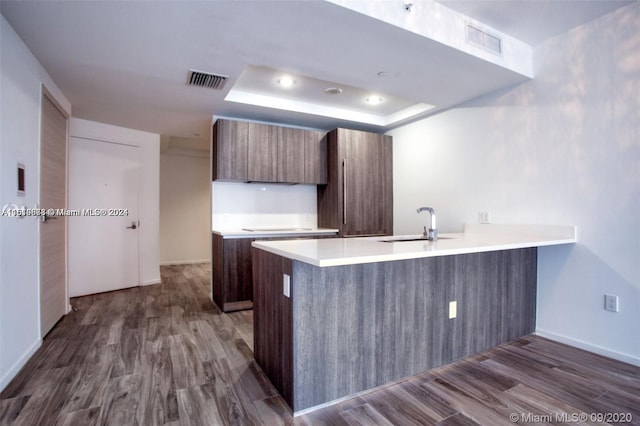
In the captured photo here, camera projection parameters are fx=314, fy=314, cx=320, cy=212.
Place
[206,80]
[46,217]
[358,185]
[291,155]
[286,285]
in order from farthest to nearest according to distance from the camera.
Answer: [358,185] → [291,155] → [206,80] → [46,217] → [286,285]

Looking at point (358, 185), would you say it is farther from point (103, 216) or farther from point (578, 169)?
point (103, 216)

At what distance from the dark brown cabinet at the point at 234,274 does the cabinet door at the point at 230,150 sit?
2.49 feet

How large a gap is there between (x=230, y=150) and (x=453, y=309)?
9.39 feet

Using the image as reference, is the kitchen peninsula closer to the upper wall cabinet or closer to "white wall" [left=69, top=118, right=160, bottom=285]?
the upper wall cabinet

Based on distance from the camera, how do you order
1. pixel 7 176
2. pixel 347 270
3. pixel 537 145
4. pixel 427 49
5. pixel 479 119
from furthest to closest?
pixel 479 119 → pixel 537 145 → pixel 427 49 → pixel 7 176 → pixel 347 270

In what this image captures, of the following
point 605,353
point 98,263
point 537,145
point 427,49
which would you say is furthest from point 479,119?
point 98,263

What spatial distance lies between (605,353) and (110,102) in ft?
16.8

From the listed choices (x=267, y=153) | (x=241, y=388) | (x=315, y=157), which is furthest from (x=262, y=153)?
(x=241, y=388)

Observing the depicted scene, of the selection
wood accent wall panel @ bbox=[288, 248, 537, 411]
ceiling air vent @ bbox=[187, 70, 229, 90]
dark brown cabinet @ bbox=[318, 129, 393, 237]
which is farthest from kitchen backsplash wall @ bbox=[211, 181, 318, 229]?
wood accent wall panel @ bbox=[288, 248, 537, 411]

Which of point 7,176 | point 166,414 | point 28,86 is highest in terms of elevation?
point 28,86

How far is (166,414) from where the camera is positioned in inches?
66.2

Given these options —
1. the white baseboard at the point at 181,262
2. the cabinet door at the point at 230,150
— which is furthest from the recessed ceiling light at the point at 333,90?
the white baseboard at the point at 181,262

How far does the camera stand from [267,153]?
3.89 meters

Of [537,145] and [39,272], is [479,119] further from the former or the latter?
[39,272]
